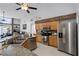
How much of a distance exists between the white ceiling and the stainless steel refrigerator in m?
0.29

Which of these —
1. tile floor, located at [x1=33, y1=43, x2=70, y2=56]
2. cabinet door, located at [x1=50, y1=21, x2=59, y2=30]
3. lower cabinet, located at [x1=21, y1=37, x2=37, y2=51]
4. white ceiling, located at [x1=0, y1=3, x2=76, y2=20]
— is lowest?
tile floor, located at [x1=33, y1=43, x2=70, y2=56]

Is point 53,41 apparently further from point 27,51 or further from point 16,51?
point 16,51

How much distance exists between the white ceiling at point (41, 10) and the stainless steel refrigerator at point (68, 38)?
29cm

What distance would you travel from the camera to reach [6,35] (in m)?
2.42

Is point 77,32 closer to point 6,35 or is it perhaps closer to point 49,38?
point 49,38

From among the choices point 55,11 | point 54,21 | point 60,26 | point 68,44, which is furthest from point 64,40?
point 55,11

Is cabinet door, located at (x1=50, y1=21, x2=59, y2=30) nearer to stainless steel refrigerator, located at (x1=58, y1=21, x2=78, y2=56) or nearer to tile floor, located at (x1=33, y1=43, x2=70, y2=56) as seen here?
stainless steel refrigerator, located at (x1=58, y1=21, x2=78, y2=56)

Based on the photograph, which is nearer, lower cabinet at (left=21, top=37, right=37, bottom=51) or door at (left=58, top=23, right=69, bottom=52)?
lower cabinet at (left=21, top=37, right=37, bottom=51)

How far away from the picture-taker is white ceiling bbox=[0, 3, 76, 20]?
2.41 metres

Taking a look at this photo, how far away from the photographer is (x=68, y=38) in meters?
2.49

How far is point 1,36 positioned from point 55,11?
1239 mm

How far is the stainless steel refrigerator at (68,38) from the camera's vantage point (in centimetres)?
244

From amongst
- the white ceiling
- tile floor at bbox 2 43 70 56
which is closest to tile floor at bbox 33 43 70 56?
tile floor at bbox 2 43 70 56

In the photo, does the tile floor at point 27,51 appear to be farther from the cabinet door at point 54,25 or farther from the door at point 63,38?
the cabinet door at point 54,25
